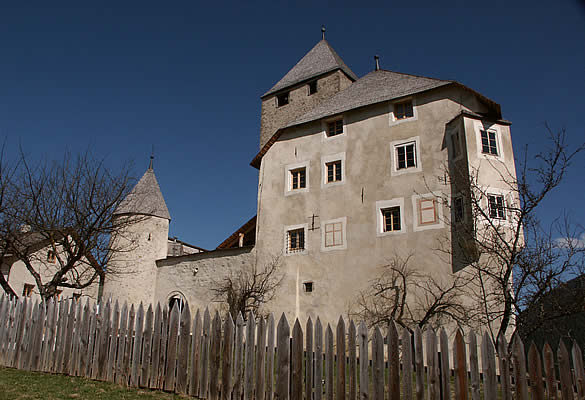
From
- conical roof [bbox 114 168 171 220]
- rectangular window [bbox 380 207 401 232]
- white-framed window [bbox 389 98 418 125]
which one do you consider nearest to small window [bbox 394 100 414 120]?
white-framed window [bbox 389 98 418 125]

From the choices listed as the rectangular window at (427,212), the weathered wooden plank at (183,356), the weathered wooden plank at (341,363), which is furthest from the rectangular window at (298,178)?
the weathered wooden plank at (341,363)

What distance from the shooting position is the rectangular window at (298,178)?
71.8 ft

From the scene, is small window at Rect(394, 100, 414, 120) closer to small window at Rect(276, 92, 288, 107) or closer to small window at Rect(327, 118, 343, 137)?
small window at Rect(327, 118, 343, 137)

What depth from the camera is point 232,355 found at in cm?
688

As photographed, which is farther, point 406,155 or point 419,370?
point 406,155

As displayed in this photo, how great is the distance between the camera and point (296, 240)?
832 inches

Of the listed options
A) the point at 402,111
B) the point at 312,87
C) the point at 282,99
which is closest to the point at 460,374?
the point at 402,111

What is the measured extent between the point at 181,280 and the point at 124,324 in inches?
645

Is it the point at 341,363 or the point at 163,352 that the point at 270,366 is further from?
the point at 163,352

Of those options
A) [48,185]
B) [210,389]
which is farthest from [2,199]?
[210,389]

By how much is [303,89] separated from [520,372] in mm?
24011

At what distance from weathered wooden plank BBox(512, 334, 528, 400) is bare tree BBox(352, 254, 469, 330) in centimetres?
1112

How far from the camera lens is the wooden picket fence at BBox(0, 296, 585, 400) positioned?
5496 mm

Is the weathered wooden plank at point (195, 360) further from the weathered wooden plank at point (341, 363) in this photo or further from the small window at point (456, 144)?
the small window at point (456, 144)
